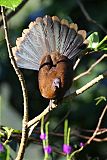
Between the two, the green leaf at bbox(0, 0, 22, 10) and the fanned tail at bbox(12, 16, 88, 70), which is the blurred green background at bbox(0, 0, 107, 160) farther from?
the green leaf at bbox(0, 0, 22, 10)

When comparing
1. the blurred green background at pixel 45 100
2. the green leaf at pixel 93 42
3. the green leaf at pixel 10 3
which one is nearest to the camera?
the green leaf at pixel 10 3

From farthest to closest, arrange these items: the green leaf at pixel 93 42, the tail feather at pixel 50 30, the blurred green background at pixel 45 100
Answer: the blurred green background at pixel 45 100 < the tail feather at pixel 50 30 < the green leaf at pixel 93 42

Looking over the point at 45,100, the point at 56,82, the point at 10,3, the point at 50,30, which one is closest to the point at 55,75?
the point at 56,82

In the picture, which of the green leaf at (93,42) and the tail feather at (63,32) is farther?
the tail feather at (63,32)

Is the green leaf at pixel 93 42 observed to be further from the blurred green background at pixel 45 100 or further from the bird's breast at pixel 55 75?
the blurred green background at pixel 45 100

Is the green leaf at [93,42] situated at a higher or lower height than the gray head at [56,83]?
higher

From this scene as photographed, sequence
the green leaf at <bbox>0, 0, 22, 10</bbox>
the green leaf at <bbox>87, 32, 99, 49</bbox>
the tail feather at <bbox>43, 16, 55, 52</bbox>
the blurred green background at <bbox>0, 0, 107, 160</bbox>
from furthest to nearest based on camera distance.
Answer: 1. the blurred green background at <bbox>0, 0, 107, 160</bbox>
2. the tail feather at <bbox>43, 16, 55, 52</bbox>
3. the green leaf at <bbox>87, 32, 99, 49</bbox>
4. the green leaf at <bbox>0, 0, 22, 10</bbox>

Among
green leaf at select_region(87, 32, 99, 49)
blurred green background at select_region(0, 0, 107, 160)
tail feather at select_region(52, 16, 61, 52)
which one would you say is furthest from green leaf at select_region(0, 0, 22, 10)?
blurred green background at select_region(0, 0, 107, 160)

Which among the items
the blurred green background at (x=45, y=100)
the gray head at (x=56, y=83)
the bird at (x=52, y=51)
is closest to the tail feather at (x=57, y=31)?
the bird at (x=52, y=51)
